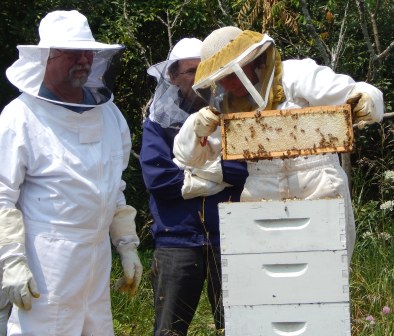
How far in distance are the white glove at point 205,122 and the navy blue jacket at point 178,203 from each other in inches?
19.3

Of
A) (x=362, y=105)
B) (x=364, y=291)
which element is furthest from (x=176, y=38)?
(x=362, y=105)

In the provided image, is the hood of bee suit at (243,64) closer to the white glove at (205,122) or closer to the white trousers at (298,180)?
the white glove at (205,122)

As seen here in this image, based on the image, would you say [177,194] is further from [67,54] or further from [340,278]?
[340,278]

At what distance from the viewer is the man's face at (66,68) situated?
328 cm

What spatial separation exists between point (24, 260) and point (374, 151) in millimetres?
3790

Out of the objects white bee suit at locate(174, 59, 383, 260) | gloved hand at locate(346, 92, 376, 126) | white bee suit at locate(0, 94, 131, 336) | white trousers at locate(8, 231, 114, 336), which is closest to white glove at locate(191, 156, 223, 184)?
white bee suit at locate(174, 59, 383, 260)

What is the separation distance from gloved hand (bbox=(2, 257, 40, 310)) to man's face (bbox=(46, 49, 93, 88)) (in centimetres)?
65

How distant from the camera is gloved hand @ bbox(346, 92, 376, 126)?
3043 millimetres

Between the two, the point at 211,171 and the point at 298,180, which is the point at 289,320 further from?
the point at 211,171

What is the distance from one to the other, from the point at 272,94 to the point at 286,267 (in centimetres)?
63

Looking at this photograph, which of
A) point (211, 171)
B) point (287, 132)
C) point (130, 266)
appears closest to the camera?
point (287, 132)

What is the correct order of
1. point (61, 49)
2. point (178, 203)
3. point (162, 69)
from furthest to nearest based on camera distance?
1. point (162, 69)
2. point (178, 203)
3. point (61, 49)

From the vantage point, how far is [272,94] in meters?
3.20

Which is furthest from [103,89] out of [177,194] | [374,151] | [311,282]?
[374,151]
